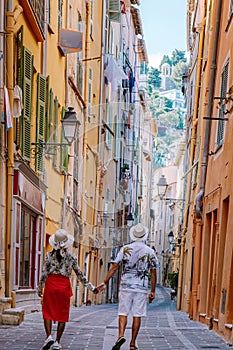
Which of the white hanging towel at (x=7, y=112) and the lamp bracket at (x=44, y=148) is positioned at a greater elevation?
the white hanging towel at (x=7, y=112)

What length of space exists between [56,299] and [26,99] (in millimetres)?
7151

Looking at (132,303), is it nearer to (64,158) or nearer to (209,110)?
(209,110)

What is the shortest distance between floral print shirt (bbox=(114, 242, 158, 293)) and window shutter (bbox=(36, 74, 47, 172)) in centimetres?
795

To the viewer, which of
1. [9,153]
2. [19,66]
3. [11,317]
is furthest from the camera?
[19,66]

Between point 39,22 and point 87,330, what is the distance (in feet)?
22.9

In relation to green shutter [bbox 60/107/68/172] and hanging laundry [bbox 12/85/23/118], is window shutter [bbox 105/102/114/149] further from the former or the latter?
hanging laundry [bbox 12/85/23/118]

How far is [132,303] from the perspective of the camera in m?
10.1

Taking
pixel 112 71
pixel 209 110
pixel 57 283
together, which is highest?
pixel 112 71

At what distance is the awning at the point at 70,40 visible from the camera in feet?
69.3

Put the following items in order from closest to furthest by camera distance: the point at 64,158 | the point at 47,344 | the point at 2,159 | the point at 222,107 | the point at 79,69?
the point at 47,344
the point at 2,159
the point at 222,107
the point at 64,158
the point at 79,69

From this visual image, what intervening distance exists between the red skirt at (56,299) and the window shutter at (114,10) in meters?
25.4

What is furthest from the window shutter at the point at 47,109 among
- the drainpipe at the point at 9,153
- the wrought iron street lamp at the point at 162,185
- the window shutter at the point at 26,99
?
the wrought iron street lamp at the point at 162,185

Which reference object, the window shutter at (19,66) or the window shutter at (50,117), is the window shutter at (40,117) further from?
the window shutter at (19,66)

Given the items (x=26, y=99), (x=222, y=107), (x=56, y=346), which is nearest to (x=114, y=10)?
(x=26, y=99)
